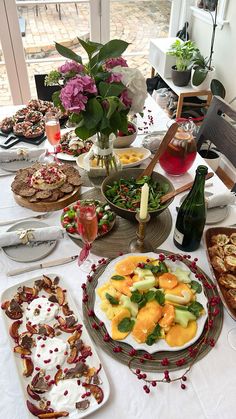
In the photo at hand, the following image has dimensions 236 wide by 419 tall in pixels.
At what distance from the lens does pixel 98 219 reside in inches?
44.0

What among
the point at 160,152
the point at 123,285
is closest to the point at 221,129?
the point at 160,152

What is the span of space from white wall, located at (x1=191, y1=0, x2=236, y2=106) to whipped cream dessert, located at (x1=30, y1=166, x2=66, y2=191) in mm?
1949

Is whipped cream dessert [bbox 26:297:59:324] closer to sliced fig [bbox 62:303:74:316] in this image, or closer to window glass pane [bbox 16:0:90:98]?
sliced fig [bbox 62:303:74:316]

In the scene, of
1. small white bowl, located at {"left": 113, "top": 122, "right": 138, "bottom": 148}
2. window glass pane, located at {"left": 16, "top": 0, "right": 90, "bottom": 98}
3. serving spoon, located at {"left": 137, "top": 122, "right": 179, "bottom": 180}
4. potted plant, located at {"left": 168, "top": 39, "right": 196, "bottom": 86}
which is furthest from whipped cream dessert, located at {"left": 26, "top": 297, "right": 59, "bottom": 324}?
window glass pane, located at {"left": 16, "top": 0, "right": 90, "bottom": 98}

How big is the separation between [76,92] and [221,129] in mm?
850

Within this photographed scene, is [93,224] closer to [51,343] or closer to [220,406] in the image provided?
[51,343]

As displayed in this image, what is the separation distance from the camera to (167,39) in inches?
125

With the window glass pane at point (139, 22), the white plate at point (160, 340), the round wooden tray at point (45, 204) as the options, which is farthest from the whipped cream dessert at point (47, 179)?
the window glass pane at point (139, 22)

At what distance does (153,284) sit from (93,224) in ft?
0.77

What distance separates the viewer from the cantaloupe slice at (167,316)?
81cm

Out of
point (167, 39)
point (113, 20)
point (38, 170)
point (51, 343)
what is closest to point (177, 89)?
point (167, 39)

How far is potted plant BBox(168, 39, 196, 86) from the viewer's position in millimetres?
2765

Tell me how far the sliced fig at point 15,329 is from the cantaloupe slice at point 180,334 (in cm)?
36

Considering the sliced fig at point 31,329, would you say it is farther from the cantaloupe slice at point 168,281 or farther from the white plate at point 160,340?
the cantaloupe slice at point 168,281
